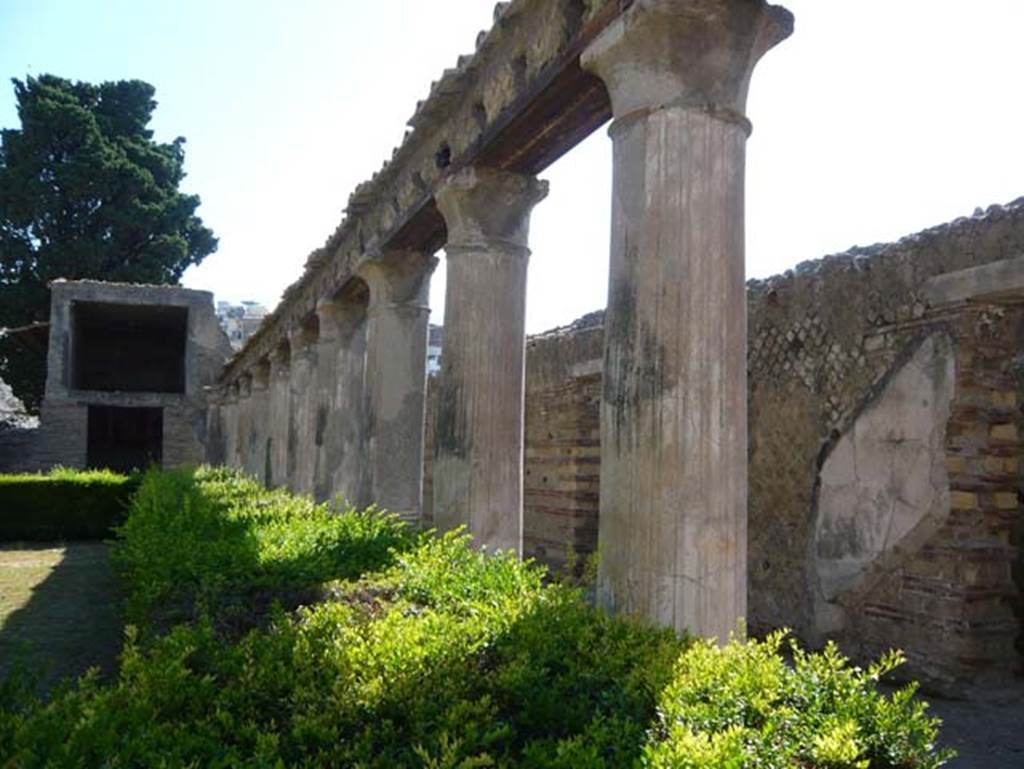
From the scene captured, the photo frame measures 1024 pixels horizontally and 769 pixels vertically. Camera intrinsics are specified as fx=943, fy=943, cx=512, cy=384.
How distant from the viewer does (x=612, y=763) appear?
6.81 ft

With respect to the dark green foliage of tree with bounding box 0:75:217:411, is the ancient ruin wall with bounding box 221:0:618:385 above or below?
below

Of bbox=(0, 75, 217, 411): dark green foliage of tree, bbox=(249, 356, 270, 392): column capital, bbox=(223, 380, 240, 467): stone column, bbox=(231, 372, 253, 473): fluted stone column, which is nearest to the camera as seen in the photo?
bbox=(249, 356, 270, 392): column capital

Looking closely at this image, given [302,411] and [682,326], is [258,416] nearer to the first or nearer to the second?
[302,411]

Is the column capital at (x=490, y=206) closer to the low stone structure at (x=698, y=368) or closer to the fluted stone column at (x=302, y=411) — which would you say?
the low stone structure at (x=698, y=368)

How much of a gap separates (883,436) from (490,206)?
2824mm

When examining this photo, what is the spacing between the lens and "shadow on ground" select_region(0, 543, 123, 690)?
19.3 feet

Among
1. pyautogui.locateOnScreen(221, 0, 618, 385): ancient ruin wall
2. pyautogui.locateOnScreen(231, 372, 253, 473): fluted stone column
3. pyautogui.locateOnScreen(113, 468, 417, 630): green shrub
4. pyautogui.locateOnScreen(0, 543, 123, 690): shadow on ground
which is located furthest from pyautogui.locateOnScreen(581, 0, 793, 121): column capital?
pyautogui.locateOnScreen(231, 372, 253, 473): fluted stone column

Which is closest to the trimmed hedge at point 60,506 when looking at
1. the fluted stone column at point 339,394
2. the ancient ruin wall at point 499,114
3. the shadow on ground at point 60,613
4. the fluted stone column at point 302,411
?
the shadow on ground at point 60,613

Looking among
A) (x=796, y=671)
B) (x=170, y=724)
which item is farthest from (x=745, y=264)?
(x=170, y=724)

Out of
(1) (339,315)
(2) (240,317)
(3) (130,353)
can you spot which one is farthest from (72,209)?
(2) (240,317)

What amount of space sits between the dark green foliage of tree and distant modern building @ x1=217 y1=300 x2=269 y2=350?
57.9 feet

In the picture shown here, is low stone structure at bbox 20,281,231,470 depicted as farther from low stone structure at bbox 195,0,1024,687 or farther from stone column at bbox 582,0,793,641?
stone column at bbox 582,0,793,641

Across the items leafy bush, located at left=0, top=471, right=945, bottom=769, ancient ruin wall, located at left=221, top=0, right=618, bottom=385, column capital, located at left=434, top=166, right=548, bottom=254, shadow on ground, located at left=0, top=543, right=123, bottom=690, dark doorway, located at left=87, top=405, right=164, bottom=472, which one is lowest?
shadow on ground, located at left=0, top=543, right=123, bottom=690

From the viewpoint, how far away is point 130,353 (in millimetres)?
26688
